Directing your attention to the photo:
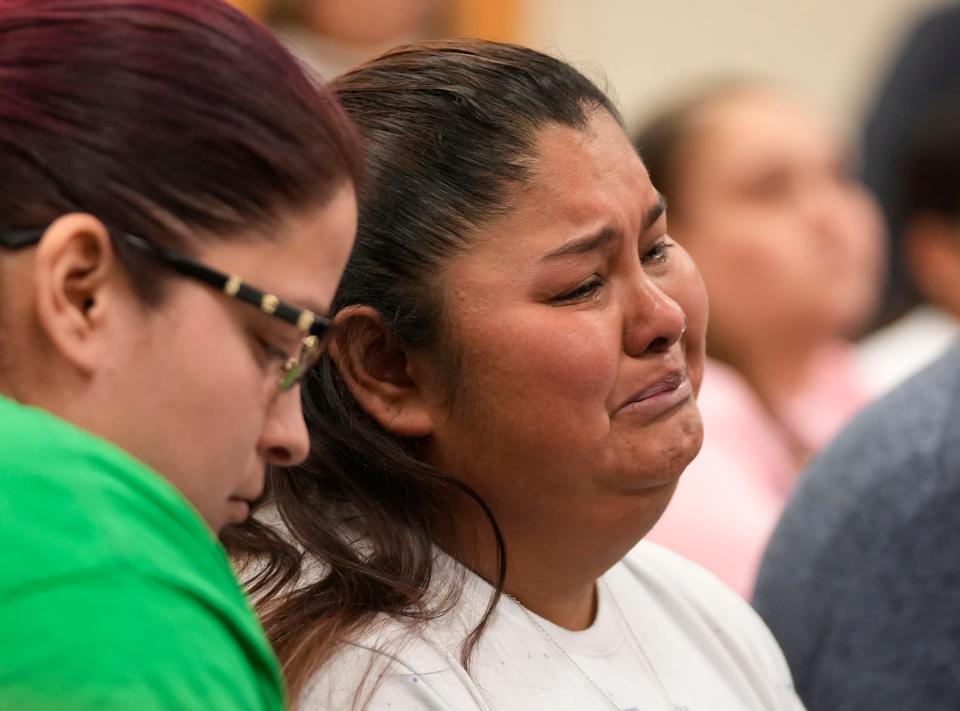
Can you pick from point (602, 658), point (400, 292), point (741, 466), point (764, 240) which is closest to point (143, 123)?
point (400, 292)

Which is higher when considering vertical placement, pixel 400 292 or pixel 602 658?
pixel 400 292

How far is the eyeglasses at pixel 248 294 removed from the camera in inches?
28.2

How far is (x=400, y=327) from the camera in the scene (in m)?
1.07

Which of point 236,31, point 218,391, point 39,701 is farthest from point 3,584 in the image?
point 236,31

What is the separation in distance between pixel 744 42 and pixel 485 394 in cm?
339

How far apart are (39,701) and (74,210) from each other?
234mm

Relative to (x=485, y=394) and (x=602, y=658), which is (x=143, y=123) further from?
(x=602, y=658)

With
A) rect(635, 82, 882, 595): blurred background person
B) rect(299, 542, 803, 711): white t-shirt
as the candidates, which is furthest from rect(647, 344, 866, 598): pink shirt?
rect(299, 542, 803, 711): white t-shirt

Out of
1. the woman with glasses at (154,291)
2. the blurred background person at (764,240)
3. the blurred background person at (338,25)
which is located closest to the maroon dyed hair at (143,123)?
the woman with glasses at (154,291)

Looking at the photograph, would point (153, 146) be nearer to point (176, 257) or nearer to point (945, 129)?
point (176, 257)

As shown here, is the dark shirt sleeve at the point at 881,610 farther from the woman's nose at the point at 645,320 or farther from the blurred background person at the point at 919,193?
the blurred background person at the point at 919,193

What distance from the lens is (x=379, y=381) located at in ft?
3.59

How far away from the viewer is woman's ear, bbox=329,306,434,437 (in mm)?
1090

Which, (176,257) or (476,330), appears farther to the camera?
(476,330)
